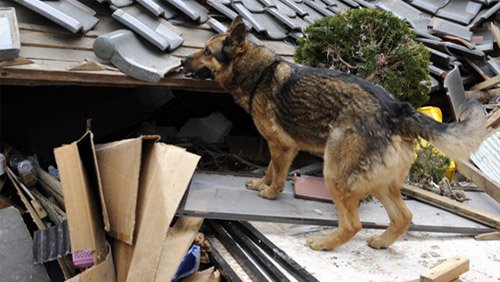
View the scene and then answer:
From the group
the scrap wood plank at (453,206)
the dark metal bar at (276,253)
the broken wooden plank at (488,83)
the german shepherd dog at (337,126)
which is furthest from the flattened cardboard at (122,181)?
the broken wooden plank at (488,83)

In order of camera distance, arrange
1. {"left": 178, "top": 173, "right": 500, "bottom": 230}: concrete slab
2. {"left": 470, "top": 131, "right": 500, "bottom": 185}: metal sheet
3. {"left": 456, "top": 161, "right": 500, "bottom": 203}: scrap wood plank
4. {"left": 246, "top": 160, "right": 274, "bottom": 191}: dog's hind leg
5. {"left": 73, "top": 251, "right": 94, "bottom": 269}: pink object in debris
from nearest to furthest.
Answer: {"left": 73, "top": 251, "right": 94, "bottom": 269}: pink object in debris → {"left": 178, "top": 173, "right": 500, "bottom": 230}: concrete slab → {"left": 246, "top": 160, "right": 274, "bottom": 191}: dog's hind leg → {"left": 456, "top": 161, "right": 500, "bottom": 203}: scrap wood plank → {"left": 470, "top": 131, "right": 500, "bottom": 185}: metal sheet

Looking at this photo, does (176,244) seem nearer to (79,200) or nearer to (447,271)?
(79,200)

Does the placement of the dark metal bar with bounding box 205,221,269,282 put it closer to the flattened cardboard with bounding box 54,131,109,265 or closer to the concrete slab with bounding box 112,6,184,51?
the flattened cardboard with bounding box 54,131,109,265

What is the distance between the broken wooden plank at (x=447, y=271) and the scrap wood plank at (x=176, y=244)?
1601 mm

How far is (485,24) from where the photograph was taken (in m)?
8.85

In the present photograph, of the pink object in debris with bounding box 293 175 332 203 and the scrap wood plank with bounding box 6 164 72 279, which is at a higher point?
the pink object in debris with bounding box 293 175 332 203

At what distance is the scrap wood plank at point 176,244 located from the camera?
3.81 metres

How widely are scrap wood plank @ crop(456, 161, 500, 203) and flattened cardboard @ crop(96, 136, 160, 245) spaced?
333 centimetres

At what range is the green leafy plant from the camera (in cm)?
510

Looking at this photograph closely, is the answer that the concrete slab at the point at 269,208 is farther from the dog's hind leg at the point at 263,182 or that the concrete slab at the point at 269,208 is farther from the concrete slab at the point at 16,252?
the concrete slab at the point at 16,252

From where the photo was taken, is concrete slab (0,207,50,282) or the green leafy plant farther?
the green leafy plant

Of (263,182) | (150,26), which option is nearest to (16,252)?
(263,182)

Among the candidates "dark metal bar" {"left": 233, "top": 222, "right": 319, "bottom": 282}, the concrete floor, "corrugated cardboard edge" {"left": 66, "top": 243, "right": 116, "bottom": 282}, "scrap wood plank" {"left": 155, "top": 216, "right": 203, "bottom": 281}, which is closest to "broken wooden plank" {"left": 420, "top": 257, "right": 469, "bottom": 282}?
the concrete floor

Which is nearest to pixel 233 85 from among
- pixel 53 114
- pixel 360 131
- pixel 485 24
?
pixel 360 131
